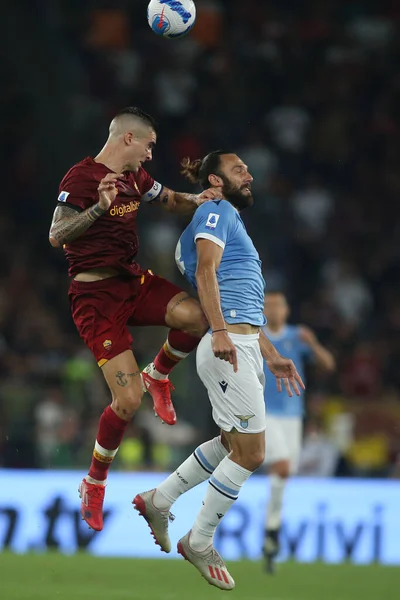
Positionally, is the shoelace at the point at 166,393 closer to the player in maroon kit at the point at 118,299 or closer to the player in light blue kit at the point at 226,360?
the player in maroon kit at the point at 118,299

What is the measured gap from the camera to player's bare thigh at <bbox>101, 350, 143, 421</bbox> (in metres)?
7.48

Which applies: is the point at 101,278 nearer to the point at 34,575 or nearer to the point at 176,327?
the point at 176,327

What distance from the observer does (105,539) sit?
12.1 metres

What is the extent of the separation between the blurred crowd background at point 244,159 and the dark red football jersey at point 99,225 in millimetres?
5663

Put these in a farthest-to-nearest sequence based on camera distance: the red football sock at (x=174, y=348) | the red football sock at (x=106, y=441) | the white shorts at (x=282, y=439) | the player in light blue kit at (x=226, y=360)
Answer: the white shorts at (x=282, y=439), the red football sock at (x=174, y=348), the red football sock at (x=106, y=441), the player in light blue kit at (x=226, y=360)

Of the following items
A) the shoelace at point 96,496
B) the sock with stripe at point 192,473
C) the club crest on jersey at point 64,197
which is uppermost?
the club crest on jersey at point 64,197

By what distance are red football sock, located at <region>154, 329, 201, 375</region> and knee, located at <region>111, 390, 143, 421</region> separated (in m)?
0.33

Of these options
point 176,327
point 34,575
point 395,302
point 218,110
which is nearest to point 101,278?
point 176,327

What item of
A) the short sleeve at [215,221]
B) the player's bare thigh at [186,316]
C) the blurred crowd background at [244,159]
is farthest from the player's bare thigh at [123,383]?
the blurred crowd background at [244,159]

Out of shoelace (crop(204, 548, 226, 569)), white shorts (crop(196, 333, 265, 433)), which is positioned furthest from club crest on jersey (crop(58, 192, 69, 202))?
shoelace (crop(204, 548, 226, 569))

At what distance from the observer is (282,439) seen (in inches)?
453

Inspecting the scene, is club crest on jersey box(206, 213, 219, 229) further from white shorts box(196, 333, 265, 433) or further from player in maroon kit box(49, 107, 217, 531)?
white shorts box(196, 333, 265, 433)

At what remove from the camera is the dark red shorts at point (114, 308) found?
298 inches

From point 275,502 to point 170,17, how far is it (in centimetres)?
523
